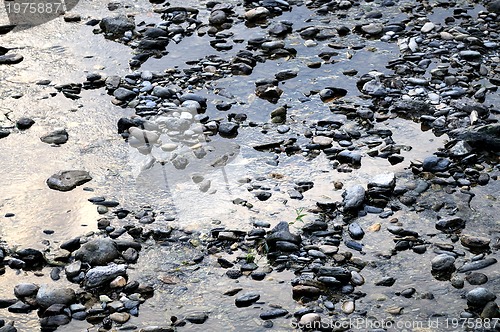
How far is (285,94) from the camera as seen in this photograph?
17.4 feet

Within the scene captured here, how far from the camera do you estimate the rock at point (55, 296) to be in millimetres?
3484

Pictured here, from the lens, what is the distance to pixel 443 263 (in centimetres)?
364

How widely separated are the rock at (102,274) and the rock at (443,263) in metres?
1.55

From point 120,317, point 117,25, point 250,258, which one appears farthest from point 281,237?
point 117,25

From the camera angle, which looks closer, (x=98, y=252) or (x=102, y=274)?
(x=102, y=274)

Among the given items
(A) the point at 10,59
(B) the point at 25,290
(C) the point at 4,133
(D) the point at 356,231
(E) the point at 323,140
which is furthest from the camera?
(A) the point at 10,59

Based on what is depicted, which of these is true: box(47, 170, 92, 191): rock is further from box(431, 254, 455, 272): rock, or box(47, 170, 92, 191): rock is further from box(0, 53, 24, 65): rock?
box(431, 254, 455, 272): rock

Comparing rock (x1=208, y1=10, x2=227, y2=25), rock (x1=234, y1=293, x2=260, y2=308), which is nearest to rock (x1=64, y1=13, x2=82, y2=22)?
rock (x1=208, y1=10, x2=227, y2=25)

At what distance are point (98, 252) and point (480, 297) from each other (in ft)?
6.19

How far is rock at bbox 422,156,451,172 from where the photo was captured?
14.5 ft

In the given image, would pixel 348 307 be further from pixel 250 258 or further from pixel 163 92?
pixel 163 92

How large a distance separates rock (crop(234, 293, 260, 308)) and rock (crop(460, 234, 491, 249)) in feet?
3.73

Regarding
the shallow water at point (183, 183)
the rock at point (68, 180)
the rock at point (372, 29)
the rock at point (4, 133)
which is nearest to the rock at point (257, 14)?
the shallow water at point (183, 183)

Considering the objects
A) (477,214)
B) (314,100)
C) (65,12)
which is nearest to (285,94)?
(314,100)
